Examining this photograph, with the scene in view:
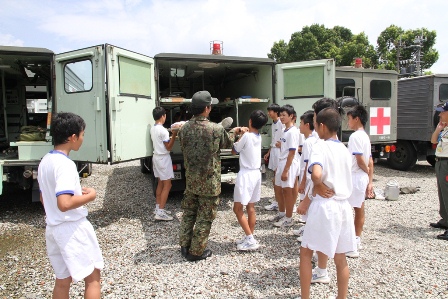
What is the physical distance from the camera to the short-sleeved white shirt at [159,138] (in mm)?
4672

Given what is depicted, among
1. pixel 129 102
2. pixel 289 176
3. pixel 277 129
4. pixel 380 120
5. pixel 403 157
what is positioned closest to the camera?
pixel 289 176

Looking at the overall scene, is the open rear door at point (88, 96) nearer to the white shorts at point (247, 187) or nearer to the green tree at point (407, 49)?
Result: the white shorts at point (247, 187)

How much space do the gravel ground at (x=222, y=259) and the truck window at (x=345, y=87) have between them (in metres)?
2.94

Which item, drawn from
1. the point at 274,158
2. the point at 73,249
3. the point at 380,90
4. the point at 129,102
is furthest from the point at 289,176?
the point at 380,90

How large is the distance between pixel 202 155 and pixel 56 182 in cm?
154

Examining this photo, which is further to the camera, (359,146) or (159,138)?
(159,138)

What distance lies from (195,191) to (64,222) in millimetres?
1444

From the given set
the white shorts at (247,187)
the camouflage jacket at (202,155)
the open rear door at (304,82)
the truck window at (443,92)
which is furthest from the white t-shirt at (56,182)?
the truck window at (443,92)

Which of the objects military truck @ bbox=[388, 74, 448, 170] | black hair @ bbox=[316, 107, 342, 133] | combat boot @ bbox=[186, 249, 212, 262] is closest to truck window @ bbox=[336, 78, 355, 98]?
military truck @ bbox=[388, 74, 448, 170]

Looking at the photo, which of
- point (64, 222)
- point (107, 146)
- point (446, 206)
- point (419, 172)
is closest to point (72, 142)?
point (64, 222)

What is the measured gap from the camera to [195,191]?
3.24m

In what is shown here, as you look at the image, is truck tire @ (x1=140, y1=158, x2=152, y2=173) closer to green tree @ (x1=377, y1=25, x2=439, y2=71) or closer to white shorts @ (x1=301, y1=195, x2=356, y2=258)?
white shorts @ (x1=301, y1=195, x2=356, y2=258)

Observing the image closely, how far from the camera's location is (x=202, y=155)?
10.6 feet

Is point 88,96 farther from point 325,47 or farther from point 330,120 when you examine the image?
point 325,47
